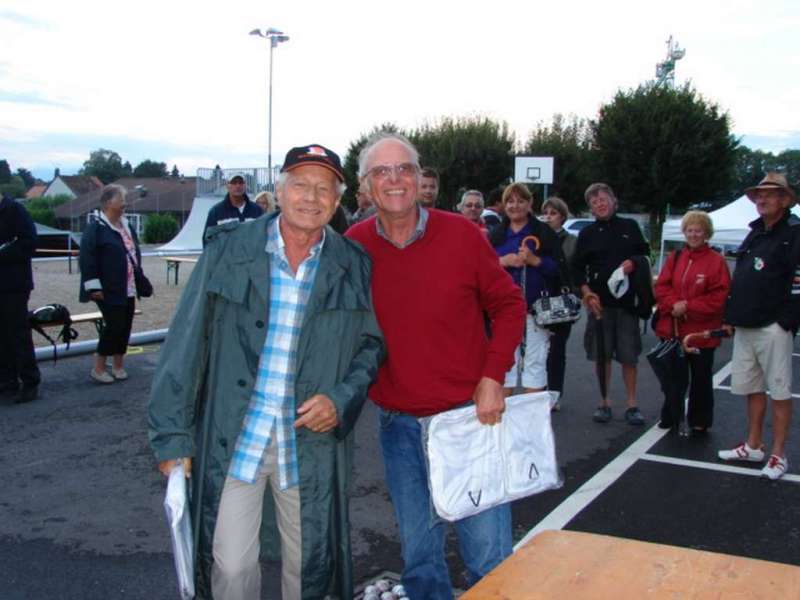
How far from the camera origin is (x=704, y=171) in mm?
34969

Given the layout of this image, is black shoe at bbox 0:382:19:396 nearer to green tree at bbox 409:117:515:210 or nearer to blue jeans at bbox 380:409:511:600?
blue jeans at bbox 380:409:511:600

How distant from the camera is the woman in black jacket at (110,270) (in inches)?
296

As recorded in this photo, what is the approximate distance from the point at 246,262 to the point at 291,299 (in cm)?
21

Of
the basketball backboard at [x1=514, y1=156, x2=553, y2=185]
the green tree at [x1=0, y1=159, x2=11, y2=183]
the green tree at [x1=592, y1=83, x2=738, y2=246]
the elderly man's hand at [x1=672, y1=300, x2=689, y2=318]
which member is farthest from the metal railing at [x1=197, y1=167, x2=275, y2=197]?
the green tree at [x1=0, y1=159, x2=11, y2=183]

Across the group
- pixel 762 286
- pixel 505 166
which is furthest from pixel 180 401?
pixel 505 166

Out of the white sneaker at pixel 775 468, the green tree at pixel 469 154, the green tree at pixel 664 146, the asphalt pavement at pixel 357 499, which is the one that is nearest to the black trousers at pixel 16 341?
the asphalt pavement at pixel 357 499

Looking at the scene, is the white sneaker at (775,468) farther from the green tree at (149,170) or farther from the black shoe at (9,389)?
the green tree at (149,170)

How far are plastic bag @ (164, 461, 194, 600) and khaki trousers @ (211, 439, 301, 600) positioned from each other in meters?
0.11

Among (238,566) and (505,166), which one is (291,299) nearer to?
(238,566)

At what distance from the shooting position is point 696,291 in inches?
249

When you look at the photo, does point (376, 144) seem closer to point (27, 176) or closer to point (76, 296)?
Answer: point (76, 296)

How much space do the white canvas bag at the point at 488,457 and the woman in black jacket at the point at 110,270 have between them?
5.59 m

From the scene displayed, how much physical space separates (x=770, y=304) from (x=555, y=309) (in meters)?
1.54

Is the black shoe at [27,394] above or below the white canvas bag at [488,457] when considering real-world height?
below
